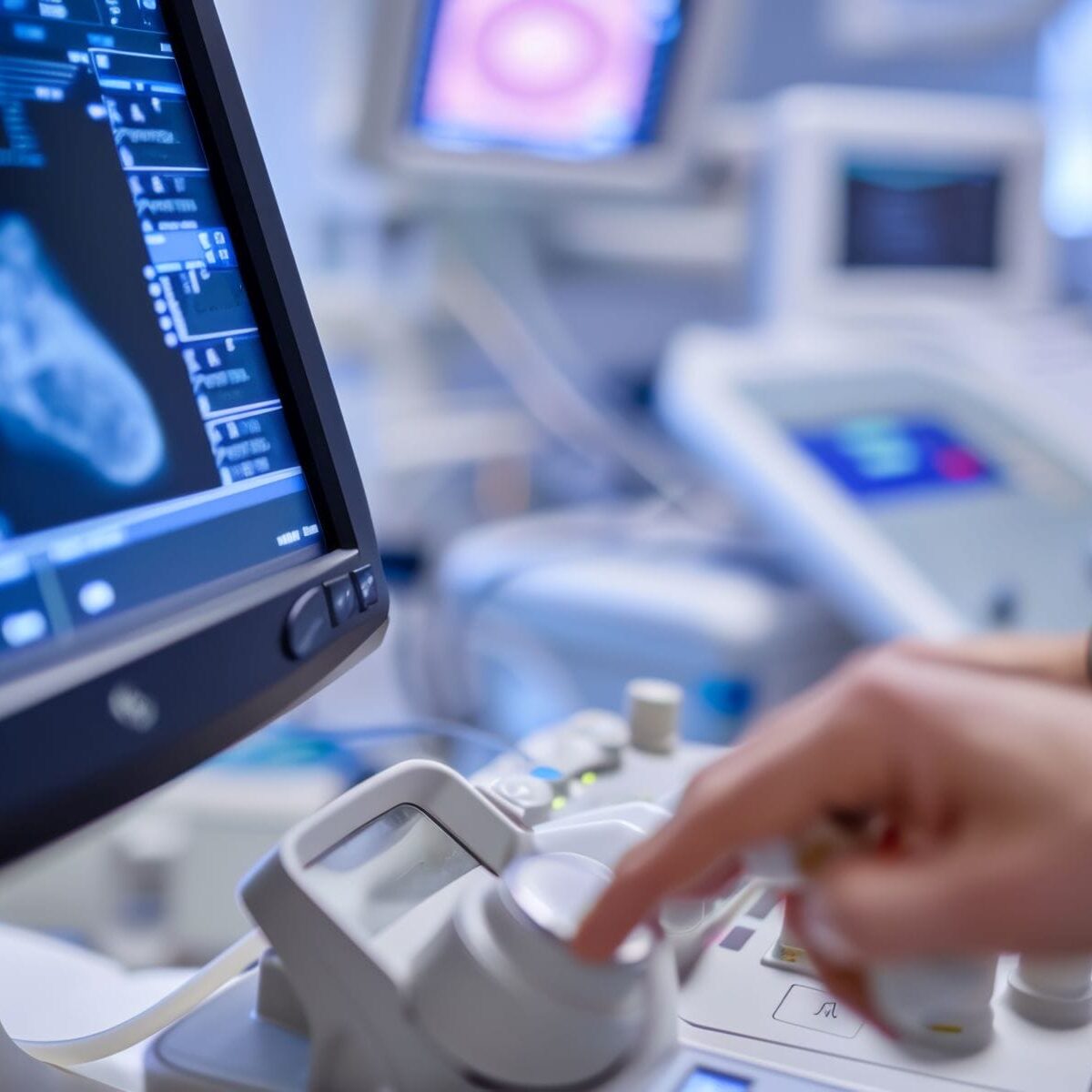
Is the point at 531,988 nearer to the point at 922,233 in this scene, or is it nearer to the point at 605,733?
the point at 605,733

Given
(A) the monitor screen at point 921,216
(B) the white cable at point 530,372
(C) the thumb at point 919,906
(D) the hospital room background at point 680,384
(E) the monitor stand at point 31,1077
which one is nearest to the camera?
(C) the thumb at point 919,906

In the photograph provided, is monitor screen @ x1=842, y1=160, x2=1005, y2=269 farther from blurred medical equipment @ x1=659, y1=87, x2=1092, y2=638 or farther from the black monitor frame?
the black monitor frame

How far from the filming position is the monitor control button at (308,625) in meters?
0.43

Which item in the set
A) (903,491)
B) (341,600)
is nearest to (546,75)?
(903,491)

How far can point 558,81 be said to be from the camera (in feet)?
4.50

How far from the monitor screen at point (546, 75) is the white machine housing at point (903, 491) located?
304 mm

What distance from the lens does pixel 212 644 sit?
1.30 ft

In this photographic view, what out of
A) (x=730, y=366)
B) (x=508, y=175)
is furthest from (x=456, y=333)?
(x=730, y=366)

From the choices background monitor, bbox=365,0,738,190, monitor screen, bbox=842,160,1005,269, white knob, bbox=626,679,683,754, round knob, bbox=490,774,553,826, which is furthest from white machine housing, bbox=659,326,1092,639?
round knob, bbox=490,774,553,826

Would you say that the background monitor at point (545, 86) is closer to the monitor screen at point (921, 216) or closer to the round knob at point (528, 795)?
the monitor screen at point (921, 216)

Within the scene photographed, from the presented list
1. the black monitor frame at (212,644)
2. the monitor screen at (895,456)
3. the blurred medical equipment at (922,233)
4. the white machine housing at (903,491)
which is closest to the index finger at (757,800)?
the black monitor frame at (212,644)

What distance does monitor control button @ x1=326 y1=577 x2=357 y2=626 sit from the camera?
46cm

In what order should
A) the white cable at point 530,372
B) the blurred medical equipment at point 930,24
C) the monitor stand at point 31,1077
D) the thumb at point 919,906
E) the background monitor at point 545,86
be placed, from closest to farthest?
1. the thumb at point 919,906
2. the monitor stand at point 31,1077
3. the background monitor at point 545,86
4. the white cable at point 530,372
5. the blurred medical equipment at point 930,24

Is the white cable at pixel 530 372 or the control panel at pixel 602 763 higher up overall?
the control panel at pixel 602 763
